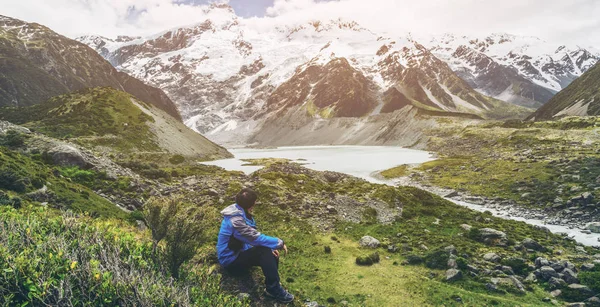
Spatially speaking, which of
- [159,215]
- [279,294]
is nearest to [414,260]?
[279,294]

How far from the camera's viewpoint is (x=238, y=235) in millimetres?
10664

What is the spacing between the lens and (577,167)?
4875cm

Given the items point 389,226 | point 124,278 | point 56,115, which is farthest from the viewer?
point 56,115

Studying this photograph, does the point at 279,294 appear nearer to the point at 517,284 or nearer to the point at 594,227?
the point at 517,284

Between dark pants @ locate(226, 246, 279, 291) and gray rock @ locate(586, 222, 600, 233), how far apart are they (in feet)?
105

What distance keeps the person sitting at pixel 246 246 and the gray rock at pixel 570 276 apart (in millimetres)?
15403

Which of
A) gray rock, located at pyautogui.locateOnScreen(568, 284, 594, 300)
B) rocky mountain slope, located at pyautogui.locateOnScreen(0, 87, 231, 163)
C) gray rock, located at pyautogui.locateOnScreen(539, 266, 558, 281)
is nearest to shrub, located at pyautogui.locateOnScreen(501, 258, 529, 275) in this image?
gray rock, located at pyautogui.locateOnScreen(539, 266, 558, 281)

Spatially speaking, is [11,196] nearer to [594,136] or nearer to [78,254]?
[78,254]

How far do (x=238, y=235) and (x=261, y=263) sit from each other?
122cm

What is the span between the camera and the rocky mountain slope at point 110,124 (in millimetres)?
80875

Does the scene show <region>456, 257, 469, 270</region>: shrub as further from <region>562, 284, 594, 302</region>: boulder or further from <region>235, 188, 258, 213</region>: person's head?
<region>235, 188, 258, 213</region>: person's head

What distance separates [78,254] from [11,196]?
36.5ft

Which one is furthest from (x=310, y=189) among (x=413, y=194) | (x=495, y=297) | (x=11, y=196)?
(x=11, y=196)

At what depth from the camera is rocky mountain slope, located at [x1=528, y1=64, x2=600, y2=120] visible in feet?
444
